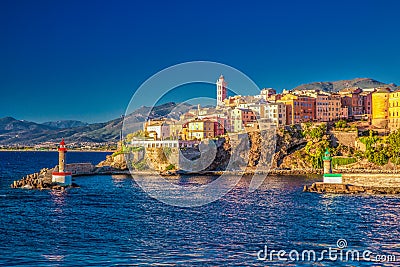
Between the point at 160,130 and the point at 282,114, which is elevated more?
the point at 282,114

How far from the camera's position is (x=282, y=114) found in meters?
68.2

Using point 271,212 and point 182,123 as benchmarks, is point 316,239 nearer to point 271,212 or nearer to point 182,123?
point 271,212

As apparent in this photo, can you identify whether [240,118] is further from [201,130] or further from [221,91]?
[221,91]

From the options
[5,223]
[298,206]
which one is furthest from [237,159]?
[5,223]

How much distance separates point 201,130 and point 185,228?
4579cm

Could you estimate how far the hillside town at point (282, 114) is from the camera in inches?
2512

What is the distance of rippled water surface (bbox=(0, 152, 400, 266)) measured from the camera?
17.2 meters

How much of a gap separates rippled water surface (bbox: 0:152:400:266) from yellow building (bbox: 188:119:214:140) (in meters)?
33.4

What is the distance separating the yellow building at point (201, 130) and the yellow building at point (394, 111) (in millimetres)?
22583

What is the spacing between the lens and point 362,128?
62.1m

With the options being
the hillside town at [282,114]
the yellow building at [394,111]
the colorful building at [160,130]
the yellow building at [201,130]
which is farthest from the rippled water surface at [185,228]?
the colorful building at [160,130]

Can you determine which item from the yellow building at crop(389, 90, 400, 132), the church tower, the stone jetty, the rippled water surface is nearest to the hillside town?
the yellow building at crop(389, 90, 400, 132)

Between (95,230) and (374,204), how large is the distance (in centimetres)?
1634

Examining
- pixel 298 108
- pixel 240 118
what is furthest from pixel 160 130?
pixel 298 108
